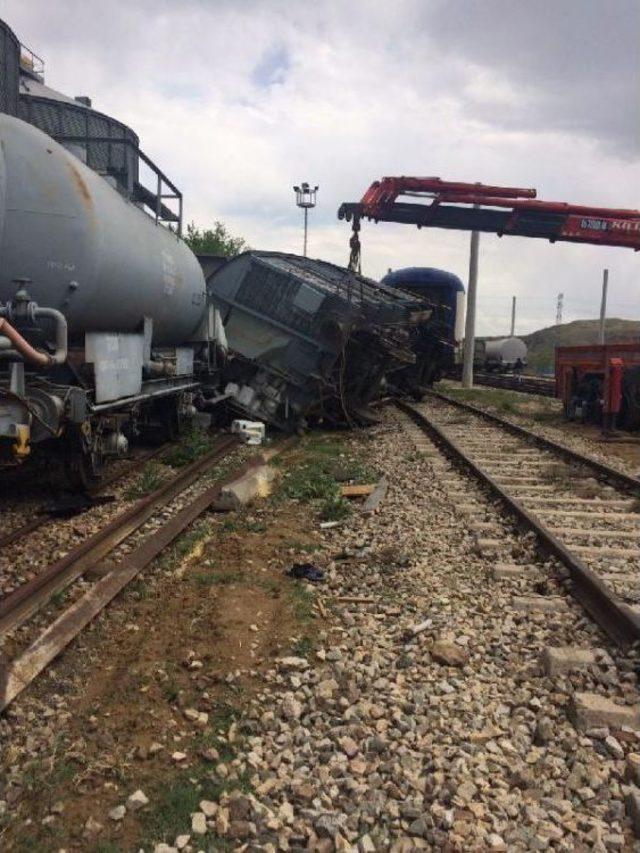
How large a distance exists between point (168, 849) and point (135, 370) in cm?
687

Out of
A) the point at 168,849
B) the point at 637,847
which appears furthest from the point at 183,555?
the point at 637,847

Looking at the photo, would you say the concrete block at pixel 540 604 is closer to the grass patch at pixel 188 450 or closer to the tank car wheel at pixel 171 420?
the grass patch at pixel 188 450

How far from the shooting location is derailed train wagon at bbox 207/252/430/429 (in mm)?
13219

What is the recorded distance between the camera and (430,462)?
34.8 ft

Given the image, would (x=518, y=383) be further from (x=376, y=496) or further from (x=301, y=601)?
(x=301, y=601)

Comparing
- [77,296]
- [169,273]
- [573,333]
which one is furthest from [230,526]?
[573,333]

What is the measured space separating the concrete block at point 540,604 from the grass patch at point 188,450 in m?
6.32

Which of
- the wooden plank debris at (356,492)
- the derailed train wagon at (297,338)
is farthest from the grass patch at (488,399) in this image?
the wooden plank debris at (356,492)

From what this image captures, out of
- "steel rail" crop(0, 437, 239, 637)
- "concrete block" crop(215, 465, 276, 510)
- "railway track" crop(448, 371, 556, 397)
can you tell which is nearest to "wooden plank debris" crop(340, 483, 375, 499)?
"concrete block" crop(215, 465, 276, 510)

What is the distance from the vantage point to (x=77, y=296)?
686 centimetres

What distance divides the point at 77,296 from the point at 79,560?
2.73 metres

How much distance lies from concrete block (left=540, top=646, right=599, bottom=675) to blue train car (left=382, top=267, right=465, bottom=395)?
1646 cm

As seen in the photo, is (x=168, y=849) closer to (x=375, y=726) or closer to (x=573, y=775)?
(x=375, y=726)

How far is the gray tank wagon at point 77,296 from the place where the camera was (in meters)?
5.98
